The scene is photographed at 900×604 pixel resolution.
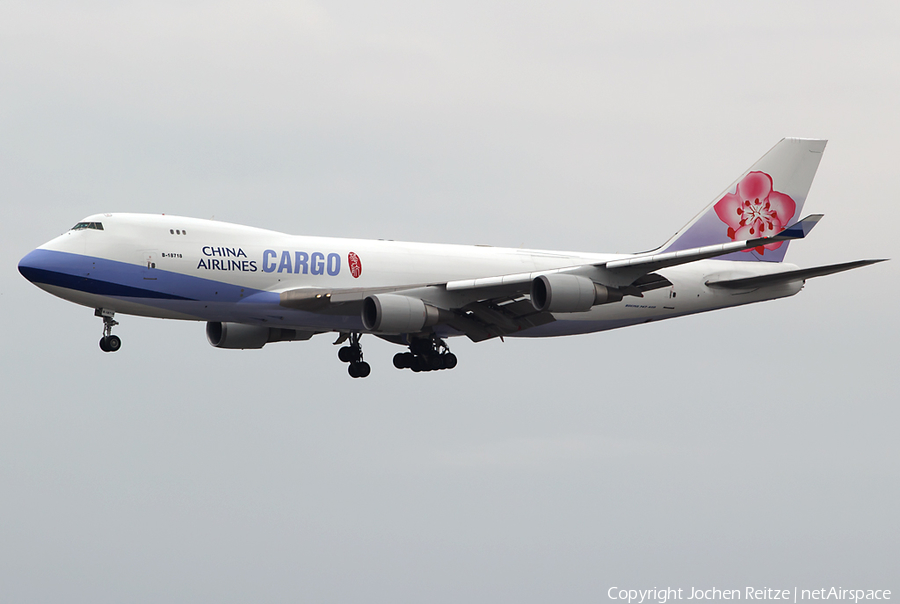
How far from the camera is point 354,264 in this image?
39.6 meters

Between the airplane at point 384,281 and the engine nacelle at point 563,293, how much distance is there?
4 centimetres

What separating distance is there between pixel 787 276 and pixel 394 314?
14561mm

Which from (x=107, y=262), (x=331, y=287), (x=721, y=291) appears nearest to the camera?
(x=107, y=262)

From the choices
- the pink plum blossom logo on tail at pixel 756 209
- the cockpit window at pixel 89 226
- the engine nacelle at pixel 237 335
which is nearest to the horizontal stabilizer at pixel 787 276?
the pink plum blossom logo on tail at pixel 756 209

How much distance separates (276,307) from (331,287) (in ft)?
7.17

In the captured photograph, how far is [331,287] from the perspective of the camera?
38.9m

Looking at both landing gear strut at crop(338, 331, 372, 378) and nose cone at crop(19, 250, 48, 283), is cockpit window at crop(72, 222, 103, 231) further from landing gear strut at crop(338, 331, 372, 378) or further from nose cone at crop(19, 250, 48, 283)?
landing gear strut at crop(338, 331, 372, 378)

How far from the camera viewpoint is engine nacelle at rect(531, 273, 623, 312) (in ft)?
117

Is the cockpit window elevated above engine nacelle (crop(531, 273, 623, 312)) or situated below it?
above

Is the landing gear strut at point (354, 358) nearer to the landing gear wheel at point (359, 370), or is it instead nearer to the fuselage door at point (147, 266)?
the landing gear wheel at point (359, 370)

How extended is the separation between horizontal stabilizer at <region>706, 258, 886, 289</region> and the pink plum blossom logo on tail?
238cm

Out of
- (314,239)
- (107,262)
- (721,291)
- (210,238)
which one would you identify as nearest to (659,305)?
(721,291)

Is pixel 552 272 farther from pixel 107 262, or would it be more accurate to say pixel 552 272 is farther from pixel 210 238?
pixel 107 262

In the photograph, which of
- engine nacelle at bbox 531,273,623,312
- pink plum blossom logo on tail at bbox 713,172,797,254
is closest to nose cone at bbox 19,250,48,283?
engine nacelle at bbox 531,273,623,312
